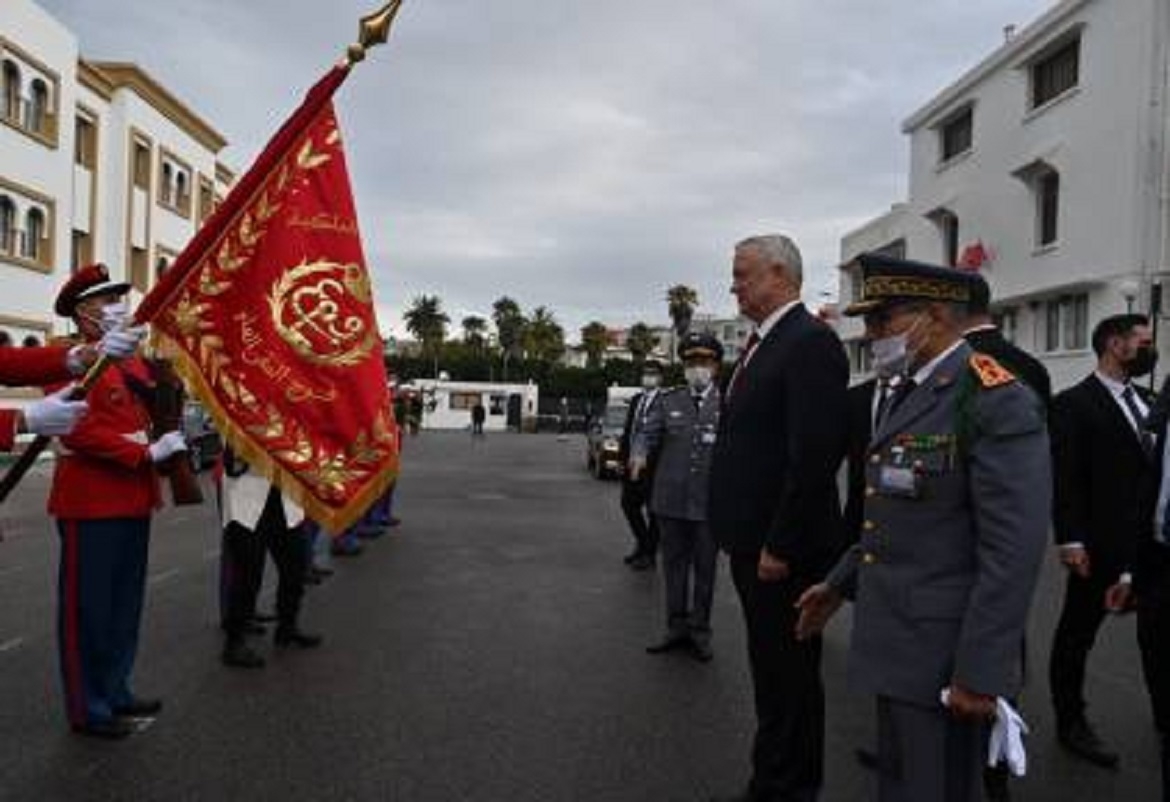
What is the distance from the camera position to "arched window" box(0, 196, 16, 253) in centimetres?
2730

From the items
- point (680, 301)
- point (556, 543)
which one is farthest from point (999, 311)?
point (680, 301)

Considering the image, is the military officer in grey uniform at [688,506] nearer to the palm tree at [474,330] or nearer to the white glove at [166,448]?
the white glove at [166,448]

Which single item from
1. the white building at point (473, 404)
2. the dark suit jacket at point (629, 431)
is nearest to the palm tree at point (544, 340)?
the white building at point (473, 404)

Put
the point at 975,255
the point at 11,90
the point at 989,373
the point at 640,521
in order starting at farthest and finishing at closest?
the point at 975,255 → the point at 11,90 → the point at 640,521 → the point at 989,373

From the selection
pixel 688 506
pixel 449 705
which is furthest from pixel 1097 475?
pixel 449 705

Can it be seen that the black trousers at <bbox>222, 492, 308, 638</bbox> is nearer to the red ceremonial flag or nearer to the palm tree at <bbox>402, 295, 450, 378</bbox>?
the red ceremonial flag

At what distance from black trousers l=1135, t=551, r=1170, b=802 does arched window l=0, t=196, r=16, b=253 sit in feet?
94.5

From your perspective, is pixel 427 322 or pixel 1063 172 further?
pixel 427 322

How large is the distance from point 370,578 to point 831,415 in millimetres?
6291

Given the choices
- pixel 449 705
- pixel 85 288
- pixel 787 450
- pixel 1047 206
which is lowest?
pixel 449 705

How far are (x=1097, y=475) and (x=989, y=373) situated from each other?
8.10ft

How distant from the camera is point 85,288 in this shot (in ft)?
15.8

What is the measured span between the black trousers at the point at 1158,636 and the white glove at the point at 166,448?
3995mm

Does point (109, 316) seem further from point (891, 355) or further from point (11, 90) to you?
point (11, 90)
